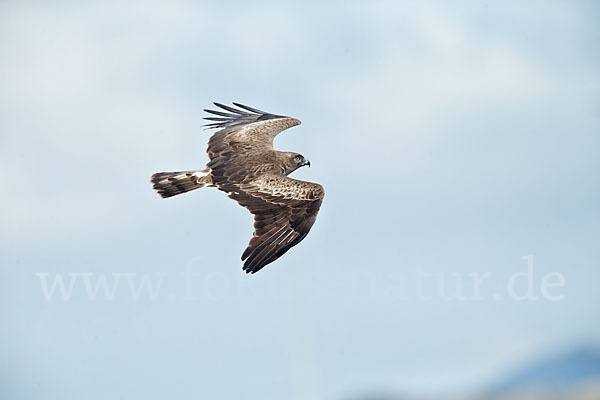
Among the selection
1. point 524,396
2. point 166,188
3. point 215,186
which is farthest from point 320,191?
point 524,396

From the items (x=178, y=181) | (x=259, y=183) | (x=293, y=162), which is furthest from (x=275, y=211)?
(x=178, y=181)

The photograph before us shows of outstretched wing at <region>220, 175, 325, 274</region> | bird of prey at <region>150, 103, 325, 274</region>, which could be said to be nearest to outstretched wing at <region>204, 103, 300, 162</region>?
bird of prey at <region>150, 103, 325, 274</region>

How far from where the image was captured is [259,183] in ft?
71.4

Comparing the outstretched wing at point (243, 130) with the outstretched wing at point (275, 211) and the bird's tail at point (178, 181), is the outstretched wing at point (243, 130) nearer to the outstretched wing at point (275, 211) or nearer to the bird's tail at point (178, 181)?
the bird's tail at point (178, 181)

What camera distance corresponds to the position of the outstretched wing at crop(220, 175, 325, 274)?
20.2 m

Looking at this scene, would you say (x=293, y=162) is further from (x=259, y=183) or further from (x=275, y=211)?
(x=275, y=211)

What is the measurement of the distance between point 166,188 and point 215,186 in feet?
5.24

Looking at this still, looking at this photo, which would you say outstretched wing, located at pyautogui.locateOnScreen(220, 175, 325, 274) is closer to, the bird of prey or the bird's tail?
the bird of prey

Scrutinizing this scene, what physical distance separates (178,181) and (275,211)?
3.11 meters

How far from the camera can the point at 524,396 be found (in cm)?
11731

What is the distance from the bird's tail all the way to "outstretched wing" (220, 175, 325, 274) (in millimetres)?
1001

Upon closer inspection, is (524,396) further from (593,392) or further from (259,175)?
(259,175)

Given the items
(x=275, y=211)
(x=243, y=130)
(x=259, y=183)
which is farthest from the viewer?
(x=243, y=130)

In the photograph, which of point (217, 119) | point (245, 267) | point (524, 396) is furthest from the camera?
point (524, 396)
